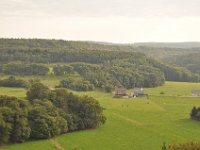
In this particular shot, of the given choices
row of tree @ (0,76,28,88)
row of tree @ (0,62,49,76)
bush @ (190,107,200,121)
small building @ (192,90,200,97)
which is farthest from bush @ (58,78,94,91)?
bush @ (190,107,200,121)

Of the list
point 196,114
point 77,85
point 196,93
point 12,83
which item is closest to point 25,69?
point 12,83

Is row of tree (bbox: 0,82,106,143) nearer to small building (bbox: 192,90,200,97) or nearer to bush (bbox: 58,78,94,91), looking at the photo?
bush (bbox: 58,78,94,91)

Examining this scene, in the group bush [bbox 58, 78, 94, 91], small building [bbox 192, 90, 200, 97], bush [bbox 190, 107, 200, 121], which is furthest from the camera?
bush [bbox 58, 78, 94, 91]

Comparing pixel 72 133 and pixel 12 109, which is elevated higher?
pixel 12 109

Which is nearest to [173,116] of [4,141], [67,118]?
[67,118]

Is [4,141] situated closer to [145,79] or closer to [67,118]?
[67,118]

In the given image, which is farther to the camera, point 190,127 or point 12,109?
point 190,127

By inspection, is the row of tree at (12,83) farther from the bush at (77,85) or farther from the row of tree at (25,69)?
the row of tree at (25,69)
